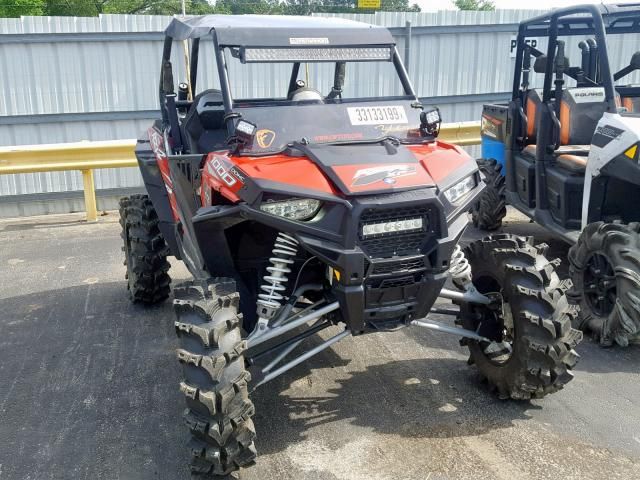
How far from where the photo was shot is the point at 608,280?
4.88 m

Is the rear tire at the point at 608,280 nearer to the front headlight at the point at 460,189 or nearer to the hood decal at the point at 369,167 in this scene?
the front headlight at the point at 460,189

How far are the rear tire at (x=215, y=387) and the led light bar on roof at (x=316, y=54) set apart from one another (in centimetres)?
166

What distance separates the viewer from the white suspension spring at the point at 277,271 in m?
3.63

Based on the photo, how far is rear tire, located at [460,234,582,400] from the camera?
3.69m

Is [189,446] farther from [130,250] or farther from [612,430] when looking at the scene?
[130,250]

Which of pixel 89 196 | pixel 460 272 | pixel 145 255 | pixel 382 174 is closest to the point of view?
pixel 382 174

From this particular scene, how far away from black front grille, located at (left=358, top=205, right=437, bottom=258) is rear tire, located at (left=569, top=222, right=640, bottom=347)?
6.48ft

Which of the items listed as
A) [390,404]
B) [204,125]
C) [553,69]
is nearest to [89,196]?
[204,125]

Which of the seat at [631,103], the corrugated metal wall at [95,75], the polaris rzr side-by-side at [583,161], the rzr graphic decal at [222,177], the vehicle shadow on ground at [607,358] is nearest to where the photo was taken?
the rzr graphic decal at [222,177]

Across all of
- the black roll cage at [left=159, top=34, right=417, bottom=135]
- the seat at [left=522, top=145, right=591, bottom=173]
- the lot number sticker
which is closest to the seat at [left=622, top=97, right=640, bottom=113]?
the seat at [left=522, top=145, right=591, bottom=173]

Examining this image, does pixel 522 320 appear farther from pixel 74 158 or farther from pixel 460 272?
pixel 74 158

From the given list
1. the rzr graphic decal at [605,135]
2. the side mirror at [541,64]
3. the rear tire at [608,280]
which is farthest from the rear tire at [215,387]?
the side mirror at [541,64]

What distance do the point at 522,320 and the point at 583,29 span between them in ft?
15.4

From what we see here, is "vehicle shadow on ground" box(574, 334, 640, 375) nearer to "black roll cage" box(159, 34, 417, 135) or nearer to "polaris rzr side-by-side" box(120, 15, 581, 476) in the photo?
"polaris rzr side-by-side" box(120, 15, 581, 476)
